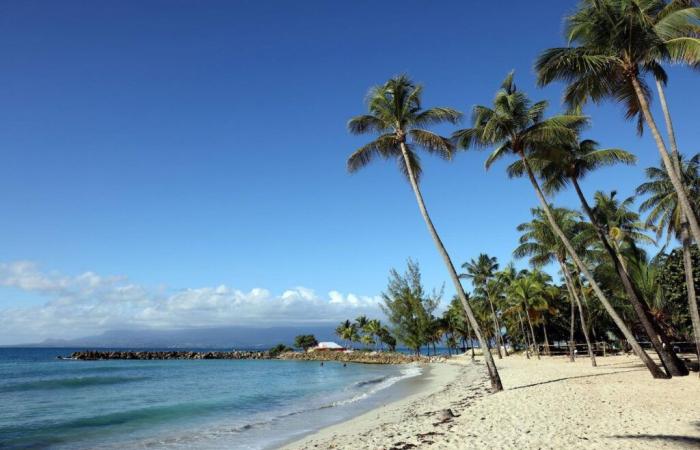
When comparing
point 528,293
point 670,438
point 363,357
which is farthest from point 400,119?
point 363,357

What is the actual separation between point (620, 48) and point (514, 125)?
5562 millimetres

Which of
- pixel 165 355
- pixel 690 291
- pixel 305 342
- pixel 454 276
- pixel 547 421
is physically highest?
pixel 454 276

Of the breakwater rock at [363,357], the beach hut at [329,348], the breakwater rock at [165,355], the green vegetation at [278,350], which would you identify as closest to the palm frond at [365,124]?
the breakwater rock at [363,357]

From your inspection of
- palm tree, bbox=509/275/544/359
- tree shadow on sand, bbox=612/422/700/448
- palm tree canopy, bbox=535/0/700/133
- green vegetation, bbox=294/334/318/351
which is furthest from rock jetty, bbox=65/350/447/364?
tree shadow on sand, bbox=612/422/700/448

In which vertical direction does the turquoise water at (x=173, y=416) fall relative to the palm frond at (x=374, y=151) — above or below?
below

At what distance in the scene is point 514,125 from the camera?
19.5m

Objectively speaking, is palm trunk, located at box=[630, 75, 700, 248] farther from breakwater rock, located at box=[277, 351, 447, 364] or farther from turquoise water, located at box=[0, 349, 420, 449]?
breakwater rock, located at box=[277, 351, 447, 364]

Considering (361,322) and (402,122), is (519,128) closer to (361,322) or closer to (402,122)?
(402,122)

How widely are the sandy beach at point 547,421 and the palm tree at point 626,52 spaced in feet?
18.3

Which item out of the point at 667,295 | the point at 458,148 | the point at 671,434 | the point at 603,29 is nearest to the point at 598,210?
the point at 667,295

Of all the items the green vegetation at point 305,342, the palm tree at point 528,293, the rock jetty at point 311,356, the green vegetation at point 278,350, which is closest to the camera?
the palm tree at point 528,293

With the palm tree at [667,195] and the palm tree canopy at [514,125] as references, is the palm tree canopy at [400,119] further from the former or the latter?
the palm tree at [667,195]

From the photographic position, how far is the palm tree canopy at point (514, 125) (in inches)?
732

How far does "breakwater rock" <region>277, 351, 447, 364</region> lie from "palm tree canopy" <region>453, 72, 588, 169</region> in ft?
145
